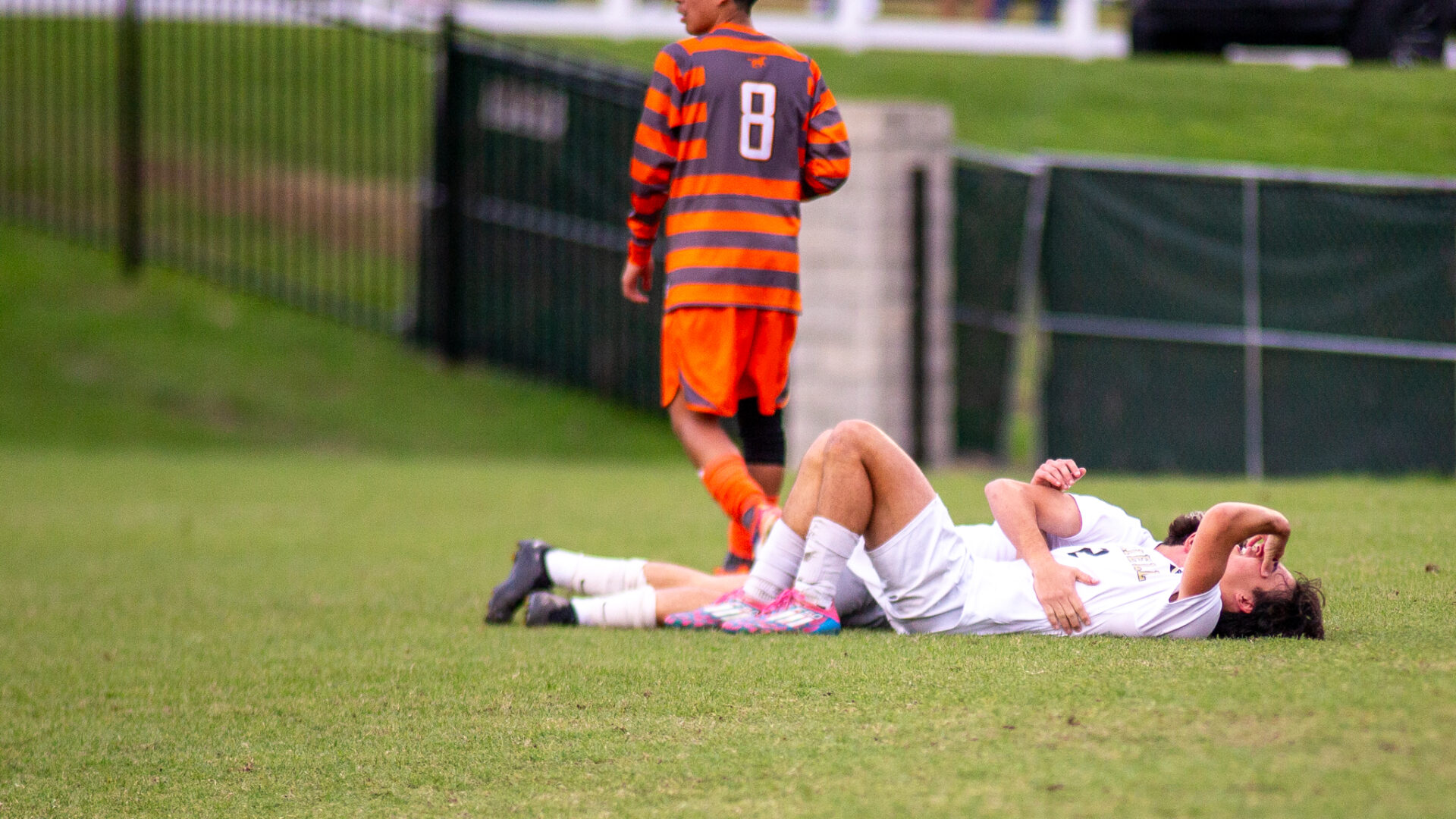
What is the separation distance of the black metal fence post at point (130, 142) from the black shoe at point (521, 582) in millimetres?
9673

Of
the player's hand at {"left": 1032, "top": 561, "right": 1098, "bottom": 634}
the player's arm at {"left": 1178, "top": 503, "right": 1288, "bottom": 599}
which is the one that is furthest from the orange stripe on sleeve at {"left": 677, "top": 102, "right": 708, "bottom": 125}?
the player's arm at {"left": 1178, "top": 503, "right": 1288, "bottom": 599}

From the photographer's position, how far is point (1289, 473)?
376 inches

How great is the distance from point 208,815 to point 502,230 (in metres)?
9.75

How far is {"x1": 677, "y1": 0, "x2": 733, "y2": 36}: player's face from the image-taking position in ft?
17.7

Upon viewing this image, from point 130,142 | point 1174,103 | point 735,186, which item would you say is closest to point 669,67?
point 735,186

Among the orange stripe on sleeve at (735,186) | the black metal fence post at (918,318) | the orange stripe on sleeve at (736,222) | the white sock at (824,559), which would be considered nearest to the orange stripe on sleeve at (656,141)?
the orange stripe on sleeve at (735,186)

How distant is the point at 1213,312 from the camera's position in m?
9.88

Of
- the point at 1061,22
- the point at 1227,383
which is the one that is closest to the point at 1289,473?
the point at 1227,383

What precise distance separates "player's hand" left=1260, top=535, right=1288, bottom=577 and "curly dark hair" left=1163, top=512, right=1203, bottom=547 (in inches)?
14.0

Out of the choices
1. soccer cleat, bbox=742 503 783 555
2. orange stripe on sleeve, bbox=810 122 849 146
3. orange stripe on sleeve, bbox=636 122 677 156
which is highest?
orange stripe on sleeve, bbox=810 122 849 146

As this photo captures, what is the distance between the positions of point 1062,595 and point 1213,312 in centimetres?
619

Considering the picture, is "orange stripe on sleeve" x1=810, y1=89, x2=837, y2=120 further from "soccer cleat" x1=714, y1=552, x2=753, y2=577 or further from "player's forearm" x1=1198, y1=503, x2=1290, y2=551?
"player's forearm" x1=1198, y1=503, x2=1290, y2=551

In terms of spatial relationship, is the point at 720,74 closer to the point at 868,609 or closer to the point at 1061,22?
the point at 868,609

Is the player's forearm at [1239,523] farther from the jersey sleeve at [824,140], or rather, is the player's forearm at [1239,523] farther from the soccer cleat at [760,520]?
the jersey sleeve at [824,140]
